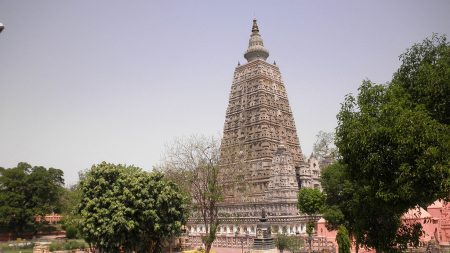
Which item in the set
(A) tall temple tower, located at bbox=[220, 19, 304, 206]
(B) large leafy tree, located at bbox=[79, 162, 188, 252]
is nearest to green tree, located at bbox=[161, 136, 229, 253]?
(B) large leafy tree, located at bbox=[79, 162, 188, 252]

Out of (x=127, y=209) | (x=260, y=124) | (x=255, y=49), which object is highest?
(x=255, y=49)

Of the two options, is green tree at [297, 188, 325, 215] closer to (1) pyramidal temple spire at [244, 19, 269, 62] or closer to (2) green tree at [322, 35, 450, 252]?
(2) green tree at [322, 35, 450, 252]

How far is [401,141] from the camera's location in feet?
55.4

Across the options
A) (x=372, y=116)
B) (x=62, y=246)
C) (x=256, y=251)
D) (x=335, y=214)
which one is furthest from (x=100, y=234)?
(x=335, y=214)

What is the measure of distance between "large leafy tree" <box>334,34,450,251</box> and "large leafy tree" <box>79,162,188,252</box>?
12670mm

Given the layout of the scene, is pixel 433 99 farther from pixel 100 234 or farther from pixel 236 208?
pixel 236 208

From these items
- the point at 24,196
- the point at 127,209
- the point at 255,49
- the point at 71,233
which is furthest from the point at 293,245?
the point at 24,196

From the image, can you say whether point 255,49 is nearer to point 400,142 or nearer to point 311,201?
point 311,201

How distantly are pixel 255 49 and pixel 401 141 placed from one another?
55903 millimetres

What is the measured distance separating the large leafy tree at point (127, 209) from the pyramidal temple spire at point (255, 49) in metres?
47.6

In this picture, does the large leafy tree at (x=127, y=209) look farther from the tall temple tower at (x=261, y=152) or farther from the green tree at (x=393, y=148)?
the tall temple tower at (x=261, y=152)

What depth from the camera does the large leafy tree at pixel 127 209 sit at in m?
24.8

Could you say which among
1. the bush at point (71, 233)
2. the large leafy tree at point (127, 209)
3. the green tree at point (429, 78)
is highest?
the green tree at point (429, 78)

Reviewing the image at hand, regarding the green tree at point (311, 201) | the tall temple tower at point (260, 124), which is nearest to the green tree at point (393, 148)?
the green tree at point (311, 201)
